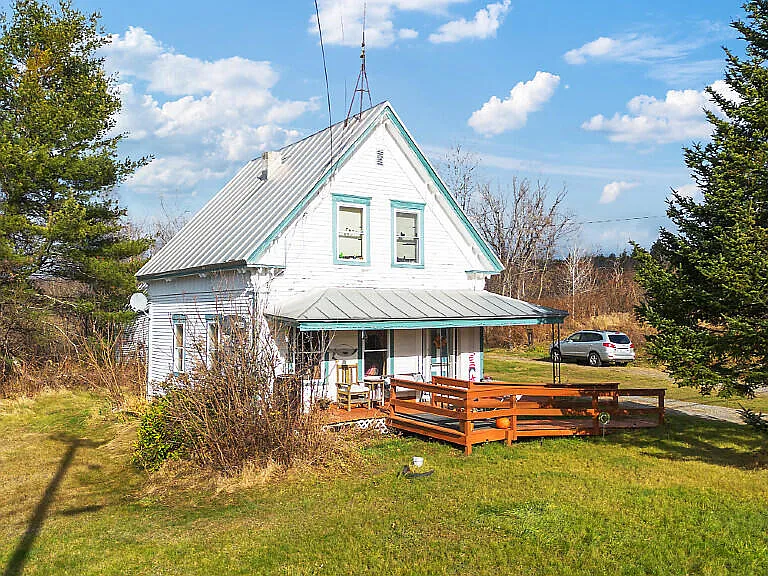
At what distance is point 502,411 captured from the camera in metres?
13.3

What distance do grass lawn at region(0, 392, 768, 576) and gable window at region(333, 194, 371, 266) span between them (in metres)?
4.41

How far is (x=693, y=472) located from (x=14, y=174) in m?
19.9

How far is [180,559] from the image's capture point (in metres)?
7.84

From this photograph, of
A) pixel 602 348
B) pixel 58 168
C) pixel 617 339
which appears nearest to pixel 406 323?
pixel 58 168

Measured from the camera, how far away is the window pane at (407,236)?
16797 mm

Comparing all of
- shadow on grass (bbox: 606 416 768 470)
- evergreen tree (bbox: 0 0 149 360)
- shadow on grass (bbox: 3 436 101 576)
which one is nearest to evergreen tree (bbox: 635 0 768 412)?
shadow on grass (bbox: 606 416 768 470)

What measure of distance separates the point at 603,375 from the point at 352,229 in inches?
569

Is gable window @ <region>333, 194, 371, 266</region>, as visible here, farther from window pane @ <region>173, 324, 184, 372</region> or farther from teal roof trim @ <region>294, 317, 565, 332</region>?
window pane @ <region>173, 324, 184, 372</region>

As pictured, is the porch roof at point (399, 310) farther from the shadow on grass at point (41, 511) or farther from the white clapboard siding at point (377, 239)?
the shadow on grass at point (41, 511)

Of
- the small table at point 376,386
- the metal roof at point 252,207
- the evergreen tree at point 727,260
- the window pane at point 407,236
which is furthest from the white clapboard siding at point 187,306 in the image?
the evergreen tree at point 727,260

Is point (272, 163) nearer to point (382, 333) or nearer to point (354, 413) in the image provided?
point (382, 333)

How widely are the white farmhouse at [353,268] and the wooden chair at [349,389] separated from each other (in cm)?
5

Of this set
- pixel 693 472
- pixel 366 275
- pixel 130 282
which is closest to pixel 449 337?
pixel 366 275

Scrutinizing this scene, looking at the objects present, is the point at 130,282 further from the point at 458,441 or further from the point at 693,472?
the point at 693,472
